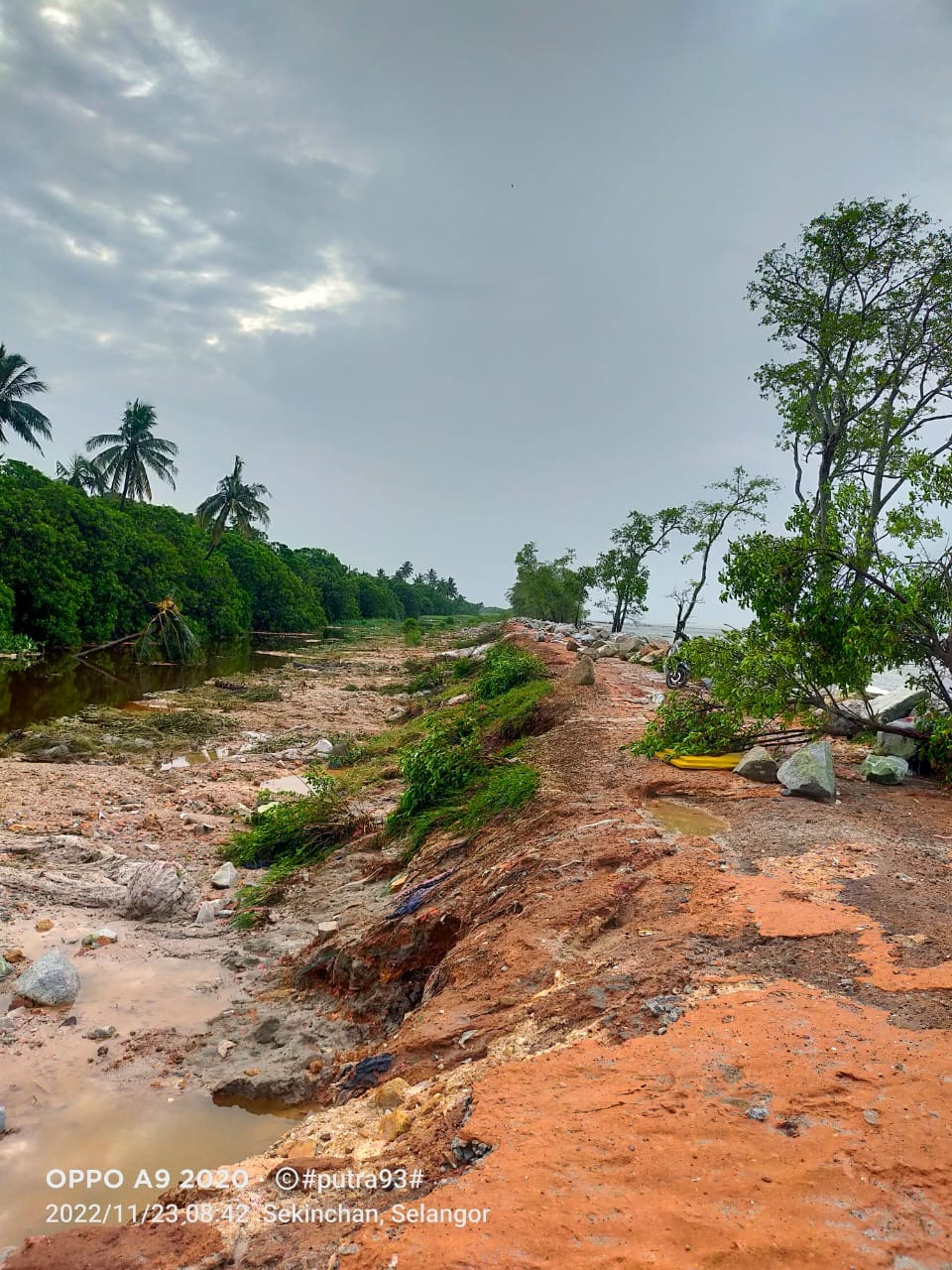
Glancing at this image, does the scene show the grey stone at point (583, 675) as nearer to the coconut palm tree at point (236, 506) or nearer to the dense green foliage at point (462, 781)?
the dense green foliage at point (462, 781)

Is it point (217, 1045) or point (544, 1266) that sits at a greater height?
point (544, 1266)

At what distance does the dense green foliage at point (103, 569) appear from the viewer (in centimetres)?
2464

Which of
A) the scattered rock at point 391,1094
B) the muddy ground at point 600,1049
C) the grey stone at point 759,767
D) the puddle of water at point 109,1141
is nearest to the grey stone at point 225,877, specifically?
the muddy ground at point 600,1049

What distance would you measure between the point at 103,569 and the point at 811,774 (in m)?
29.4

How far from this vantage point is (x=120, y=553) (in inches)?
1154

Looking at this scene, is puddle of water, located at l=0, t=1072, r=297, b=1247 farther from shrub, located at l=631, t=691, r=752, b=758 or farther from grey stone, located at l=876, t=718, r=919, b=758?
Result: grey stone, located at l=876, t=718, r=919, b=758

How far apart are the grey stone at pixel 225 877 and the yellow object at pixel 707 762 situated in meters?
5.12

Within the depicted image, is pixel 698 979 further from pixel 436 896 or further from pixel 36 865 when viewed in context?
pixel 36 865

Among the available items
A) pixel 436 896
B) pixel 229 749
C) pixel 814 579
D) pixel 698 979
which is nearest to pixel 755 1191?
pixel 698 979

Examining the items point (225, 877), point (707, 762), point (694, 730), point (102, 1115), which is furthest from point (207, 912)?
point (707, 762)

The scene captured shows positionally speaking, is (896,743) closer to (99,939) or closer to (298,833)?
(298,833)

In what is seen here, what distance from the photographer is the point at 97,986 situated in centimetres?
455

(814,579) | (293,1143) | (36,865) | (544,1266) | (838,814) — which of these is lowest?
(36,865)

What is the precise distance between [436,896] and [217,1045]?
1.88 metres
